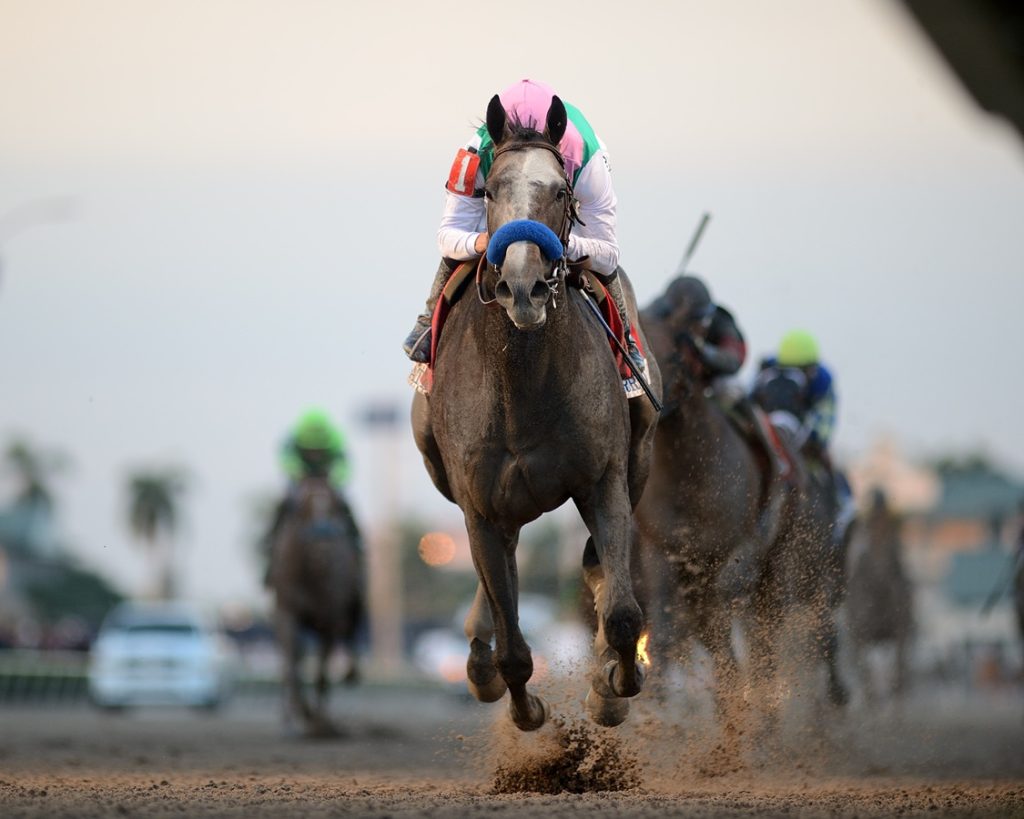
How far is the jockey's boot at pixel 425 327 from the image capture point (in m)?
9.19

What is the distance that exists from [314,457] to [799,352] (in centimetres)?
549

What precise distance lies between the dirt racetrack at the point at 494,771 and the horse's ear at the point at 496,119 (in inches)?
111

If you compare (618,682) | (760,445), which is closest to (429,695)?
(760,445)

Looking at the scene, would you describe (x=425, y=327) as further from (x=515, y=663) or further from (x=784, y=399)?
(x=784, y=399)

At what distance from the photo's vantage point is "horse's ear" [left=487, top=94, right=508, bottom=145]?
27.0ft

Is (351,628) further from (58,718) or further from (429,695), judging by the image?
(429,695)

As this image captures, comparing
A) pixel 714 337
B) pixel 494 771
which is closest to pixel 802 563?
pixel 714 337

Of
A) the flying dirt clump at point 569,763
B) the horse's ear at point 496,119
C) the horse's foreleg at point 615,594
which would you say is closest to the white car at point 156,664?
the flying dirt clump at point 569,763

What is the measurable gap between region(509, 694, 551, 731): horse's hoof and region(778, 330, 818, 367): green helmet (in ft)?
20.7

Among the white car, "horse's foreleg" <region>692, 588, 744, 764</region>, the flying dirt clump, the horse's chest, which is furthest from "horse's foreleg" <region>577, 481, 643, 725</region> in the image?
the white car

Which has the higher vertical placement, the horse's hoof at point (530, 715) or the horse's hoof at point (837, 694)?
A: the horse's hoof at point (837, 694)

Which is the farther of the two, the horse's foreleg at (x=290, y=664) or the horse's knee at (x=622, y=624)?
the horse's foreleg at (x=290, y=664)

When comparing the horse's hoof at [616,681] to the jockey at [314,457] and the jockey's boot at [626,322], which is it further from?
the jockey at [314,457]

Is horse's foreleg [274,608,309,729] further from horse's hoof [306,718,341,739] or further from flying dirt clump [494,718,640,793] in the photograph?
flying dirt clump [494,718,640,793]
